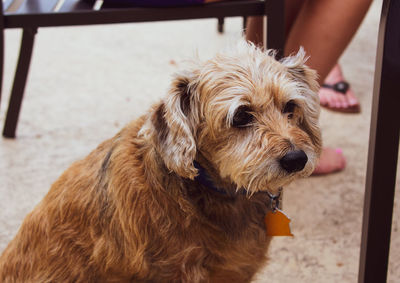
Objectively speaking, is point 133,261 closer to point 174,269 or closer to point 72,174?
point 174,269

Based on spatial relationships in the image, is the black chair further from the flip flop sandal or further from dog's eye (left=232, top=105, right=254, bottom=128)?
the flip flop sandal

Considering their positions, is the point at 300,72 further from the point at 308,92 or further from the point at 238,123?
the point at 238,123

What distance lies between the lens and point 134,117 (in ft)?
9.09

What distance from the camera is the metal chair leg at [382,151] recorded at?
1296 mm

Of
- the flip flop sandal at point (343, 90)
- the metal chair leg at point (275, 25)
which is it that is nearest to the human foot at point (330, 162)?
the flip flop sandal at point (343, 90)

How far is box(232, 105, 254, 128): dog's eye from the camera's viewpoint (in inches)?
50.3

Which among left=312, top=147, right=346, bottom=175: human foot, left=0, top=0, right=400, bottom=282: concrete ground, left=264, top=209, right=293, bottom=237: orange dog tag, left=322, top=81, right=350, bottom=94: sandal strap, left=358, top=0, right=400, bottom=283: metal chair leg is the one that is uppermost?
left=358, top=0, right=400, bottom=283: metal chair leg

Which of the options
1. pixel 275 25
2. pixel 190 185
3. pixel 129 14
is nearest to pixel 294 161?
pixel 190 185

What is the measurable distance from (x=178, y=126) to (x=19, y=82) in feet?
4.73

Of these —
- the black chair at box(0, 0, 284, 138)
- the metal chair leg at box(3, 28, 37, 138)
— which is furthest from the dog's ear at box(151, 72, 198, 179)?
the metal chair leg at box(3, 28, 37, 138)

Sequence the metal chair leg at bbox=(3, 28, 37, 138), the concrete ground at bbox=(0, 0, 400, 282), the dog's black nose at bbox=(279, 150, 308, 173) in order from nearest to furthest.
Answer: the dog's black nose at bbox=(279, 150, 308, 173) → the concrete ground at bbox=(0, 0, 400, 282) → the metal chair leg at bbox=(3, 28, 37, 138)

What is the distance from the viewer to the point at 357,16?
74.8 inches

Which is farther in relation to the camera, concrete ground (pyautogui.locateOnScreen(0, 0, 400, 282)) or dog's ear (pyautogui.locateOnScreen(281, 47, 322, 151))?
concrete ground (pyautogui.locateOnScreen(0, 0, 400, 282))

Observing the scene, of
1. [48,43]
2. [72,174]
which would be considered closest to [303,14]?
[72,174]
